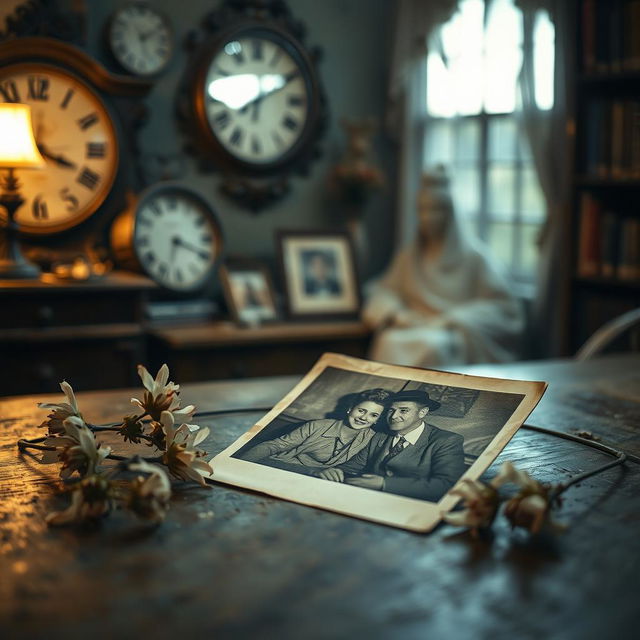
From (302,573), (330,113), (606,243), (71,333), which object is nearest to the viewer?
(302,573)

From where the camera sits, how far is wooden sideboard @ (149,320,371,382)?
339cm

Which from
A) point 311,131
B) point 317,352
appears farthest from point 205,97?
point 317,352

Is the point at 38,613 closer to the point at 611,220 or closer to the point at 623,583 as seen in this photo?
the point at 623,583

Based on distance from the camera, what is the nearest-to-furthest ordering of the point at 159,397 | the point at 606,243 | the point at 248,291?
1. the point at 159,397
2. the point at 606,243
3. the point at 248,291

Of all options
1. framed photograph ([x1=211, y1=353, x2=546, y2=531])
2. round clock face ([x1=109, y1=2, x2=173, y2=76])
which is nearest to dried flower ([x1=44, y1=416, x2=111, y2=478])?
framed photograph ([x1=211, y1=353, x2=546, y2=531])

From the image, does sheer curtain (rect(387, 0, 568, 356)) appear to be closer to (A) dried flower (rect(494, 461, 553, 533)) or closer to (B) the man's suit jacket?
(B) the man's suit jacket

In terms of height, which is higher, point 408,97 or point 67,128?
point 408,97

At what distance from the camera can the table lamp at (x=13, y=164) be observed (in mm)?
2975

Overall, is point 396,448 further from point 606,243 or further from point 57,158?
point 57,158

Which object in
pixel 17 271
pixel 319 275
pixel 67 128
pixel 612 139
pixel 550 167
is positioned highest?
pixel 67 128

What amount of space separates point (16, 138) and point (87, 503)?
96.2 inches

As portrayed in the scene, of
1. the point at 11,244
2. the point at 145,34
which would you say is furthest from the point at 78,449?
the point at 145,34

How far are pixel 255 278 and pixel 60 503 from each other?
9.74ft

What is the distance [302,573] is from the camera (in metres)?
0.76
